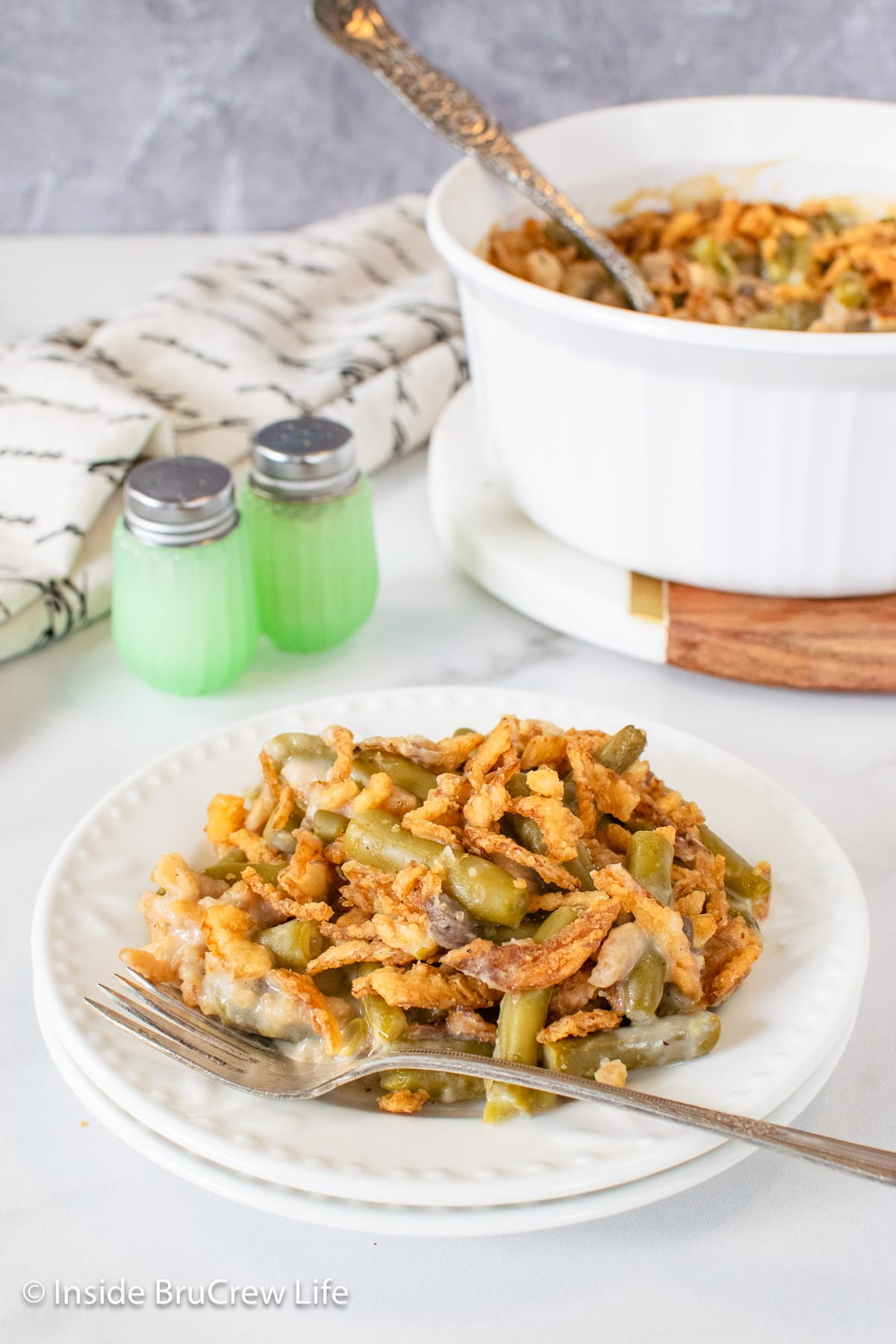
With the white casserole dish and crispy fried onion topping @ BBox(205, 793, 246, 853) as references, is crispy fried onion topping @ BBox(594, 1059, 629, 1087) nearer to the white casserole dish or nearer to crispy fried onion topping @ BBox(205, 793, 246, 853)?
crispy fried onion topping @ BBox(205, 793, 246, 853)

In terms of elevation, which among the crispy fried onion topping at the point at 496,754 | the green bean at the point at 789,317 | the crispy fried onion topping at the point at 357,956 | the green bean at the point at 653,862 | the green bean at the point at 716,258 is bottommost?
the crispy fried onion topping at the point at 357,956

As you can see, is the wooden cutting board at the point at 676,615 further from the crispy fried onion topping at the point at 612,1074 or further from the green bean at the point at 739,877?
the crispy fried onion topping at the point at 612,1074

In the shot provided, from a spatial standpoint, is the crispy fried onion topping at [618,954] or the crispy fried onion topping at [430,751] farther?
the crispy fried onion topping at [430,751]

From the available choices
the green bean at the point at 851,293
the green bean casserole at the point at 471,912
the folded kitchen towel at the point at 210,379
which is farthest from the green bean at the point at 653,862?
the green bean at the point at 851,293

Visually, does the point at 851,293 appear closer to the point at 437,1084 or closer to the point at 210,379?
the point at 210,379

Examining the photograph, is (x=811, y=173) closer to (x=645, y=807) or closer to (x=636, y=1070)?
(x=645, y=807)

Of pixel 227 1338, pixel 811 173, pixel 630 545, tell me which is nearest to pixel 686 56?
pixel 811 173
